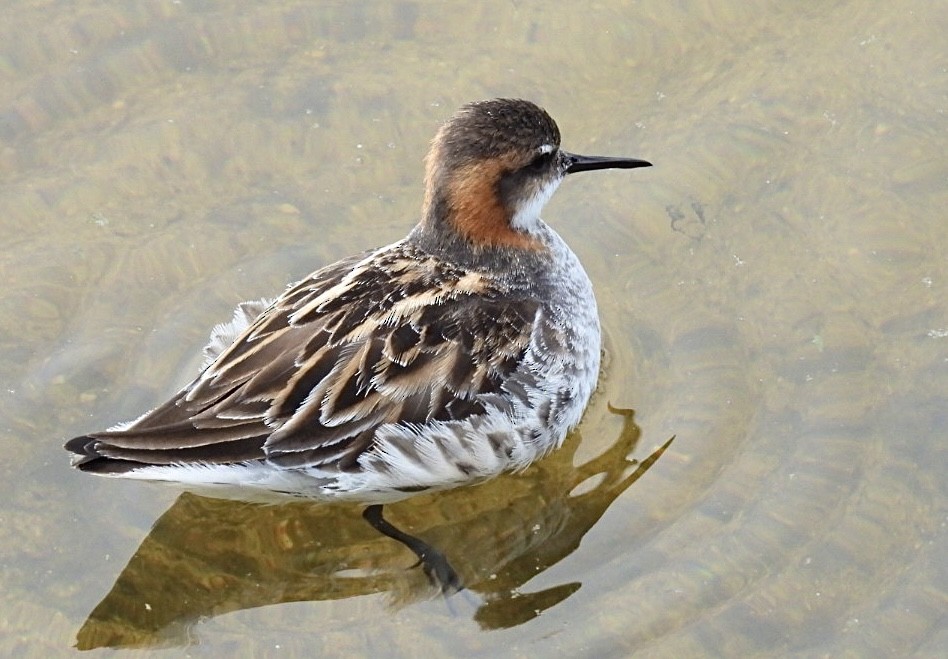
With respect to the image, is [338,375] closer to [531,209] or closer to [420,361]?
[420,361]

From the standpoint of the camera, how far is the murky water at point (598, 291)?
6746 mm

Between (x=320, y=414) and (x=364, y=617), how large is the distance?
1010mm

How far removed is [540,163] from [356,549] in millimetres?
2270

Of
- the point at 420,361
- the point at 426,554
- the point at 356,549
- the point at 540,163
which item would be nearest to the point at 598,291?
the point at 540,163

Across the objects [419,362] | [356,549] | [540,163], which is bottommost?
[356,549]

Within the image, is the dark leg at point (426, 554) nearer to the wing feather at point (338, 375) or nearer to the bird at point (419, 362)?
the bird at point (419, 362)

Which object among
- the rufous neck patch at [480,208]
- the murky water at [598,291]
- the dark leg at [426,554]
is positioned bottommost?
the dark leg at [426,554]

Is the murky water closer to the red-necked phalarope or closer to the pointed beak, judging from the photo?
the red-necked phalarope

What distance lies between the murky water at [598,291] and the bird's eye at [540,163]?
0.99 meters

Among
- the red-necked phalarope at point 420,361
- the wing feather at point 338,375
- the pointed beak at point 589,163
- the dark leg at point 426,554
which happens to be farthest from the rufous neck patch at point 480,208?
the dark leg at point 426,554

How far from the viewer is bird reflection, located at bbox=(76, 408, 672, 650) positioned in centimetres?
682

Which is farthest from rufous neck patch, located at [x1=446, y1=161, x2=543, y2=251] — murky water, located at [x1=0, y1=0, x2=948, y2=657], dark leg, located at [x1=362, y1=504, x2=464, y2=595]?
dark leg, located at [x1=362, y1=504, x2=464, y2=595]

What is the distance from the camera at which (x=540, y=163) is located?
7.56 m

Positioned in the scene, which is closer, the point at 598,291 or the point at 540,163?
the point at 540,163
